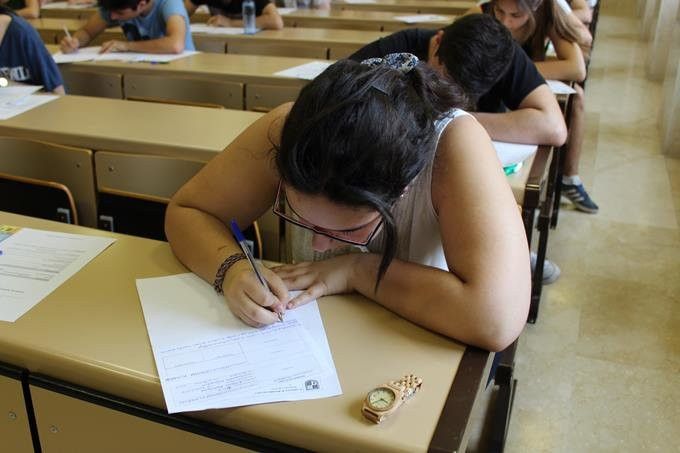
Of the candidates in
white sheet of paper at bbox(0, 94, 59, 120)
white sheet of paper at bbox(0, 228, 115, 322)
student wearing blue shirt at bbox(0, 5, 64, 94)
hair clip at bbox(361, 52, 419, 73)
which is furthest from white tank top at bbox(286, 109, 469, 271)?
student wearing blue shirt at bbox(0, 5, 64, 94)

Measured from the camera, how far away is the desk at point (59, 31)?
412cm

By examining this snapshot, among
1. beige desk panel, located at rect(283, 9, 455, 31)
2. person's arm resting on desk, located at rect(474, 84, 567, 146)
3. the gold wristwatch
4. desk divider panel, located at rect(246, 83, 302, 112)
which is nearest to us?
the gold wristwatch

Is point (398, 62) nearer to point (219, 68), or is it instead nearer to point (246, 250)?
point (246, 250)

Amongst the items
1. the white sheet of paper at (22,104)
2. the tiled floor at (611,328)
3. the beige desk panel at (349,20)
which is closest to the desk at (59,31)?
the beige desk panel at (349,20)

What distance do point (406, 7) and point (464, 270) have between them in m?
4.72

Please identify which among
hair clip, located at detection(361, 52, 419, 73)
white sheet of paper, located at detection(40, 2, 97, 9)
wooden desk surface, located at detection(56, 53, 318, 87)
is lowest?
wooden desk surface, located at detection(56, 53, 318, 87)

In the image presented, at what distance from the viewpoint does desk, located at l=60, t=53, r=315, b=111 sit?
2785 millimetres

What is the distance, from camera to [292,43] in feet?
12.4

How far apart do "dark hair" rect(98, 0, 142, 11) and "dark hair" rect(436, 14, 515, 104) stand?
2.14 m

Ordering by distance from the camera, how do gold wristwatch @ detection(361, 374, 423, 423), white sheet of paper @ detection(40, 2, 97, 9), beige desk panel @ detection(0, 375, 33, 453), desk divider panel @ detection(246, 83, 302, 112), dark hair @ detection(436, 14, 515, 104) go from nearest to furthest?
gold wristwatch @ detection(361, 374, 423, 423)
beige desk panel @ detection(0, 375, 33, 453)
dark hair @ detection(436, 14, 515, 104)
desk divider panel @ detection(246, 83, 302, 112)
white sheet of paper @ detection(40, 2, 97, 9)

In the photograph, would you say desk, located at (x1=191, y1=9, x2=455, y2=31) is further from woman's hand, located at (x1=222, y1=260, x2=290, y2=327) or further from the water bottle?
woman's hand, located at (x1=222, y1=260, x2=290, y2=327)

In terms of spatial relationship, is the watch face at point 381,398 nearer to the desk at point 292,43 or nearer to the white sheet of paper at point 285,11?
the desk at point 292,43

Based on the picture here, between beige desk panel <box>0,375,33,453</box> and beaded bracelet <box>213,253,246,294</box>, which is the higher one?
beaded bracelet <box>213,253,246,294</box>

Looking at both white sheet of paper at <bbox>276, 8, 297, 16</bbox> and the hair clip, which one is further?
white sheet of paper at <bbox>276, 8, 297, 16</bbox>
